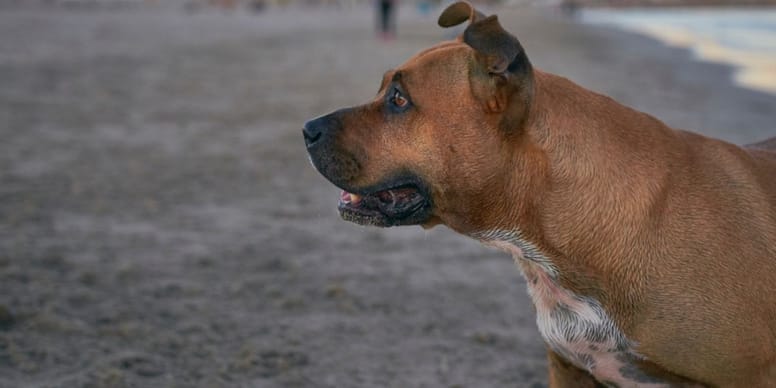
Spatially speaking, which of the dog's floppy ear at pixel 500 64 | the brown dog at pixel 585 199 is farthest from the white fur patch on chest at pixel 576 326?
the dog's floppy ear at pixel 500 64

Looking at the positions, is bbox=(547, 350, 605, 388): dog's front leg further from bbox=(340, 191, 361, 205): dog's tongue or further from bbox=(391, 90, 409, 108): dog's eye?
bbox=(391, 90, 409, 108): dog's eye

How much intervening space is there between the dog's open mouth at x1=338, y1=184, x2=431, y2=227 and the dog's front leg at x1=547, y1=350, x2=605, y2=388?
91cm

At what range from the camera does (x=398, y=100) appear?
11.4ft

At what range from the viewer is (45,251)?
19.8ft

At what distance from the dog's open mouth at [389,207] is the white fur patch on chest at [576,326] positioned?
0.28 meters

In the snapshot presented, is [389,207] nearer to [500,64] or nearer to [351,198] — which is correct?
[351,198]

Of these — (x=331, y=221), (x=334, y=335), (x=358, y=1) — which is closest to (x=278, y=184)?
(x=331, y=221)

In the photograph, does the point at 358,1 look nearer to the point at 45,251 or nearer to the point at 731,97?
the point at 731,97

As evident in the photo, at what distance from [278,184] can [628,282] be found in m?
5.70

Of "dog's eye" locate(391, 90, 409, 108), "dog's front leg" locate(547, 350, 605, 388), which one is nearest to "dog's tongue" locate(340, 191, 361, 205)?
"dog's eye" locate(391, 90, 409, 108)

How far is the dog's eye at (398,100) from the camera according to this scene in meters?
3.46

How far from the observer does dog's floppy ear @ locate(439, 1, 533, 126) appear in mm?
3139

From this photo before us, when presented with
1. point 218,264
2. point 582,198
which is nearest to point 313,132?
point 582,198

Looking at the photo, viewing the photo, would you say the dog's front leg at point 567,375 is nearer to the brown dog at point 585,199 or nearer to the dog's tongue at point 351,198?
the brown dog at point 585,199
